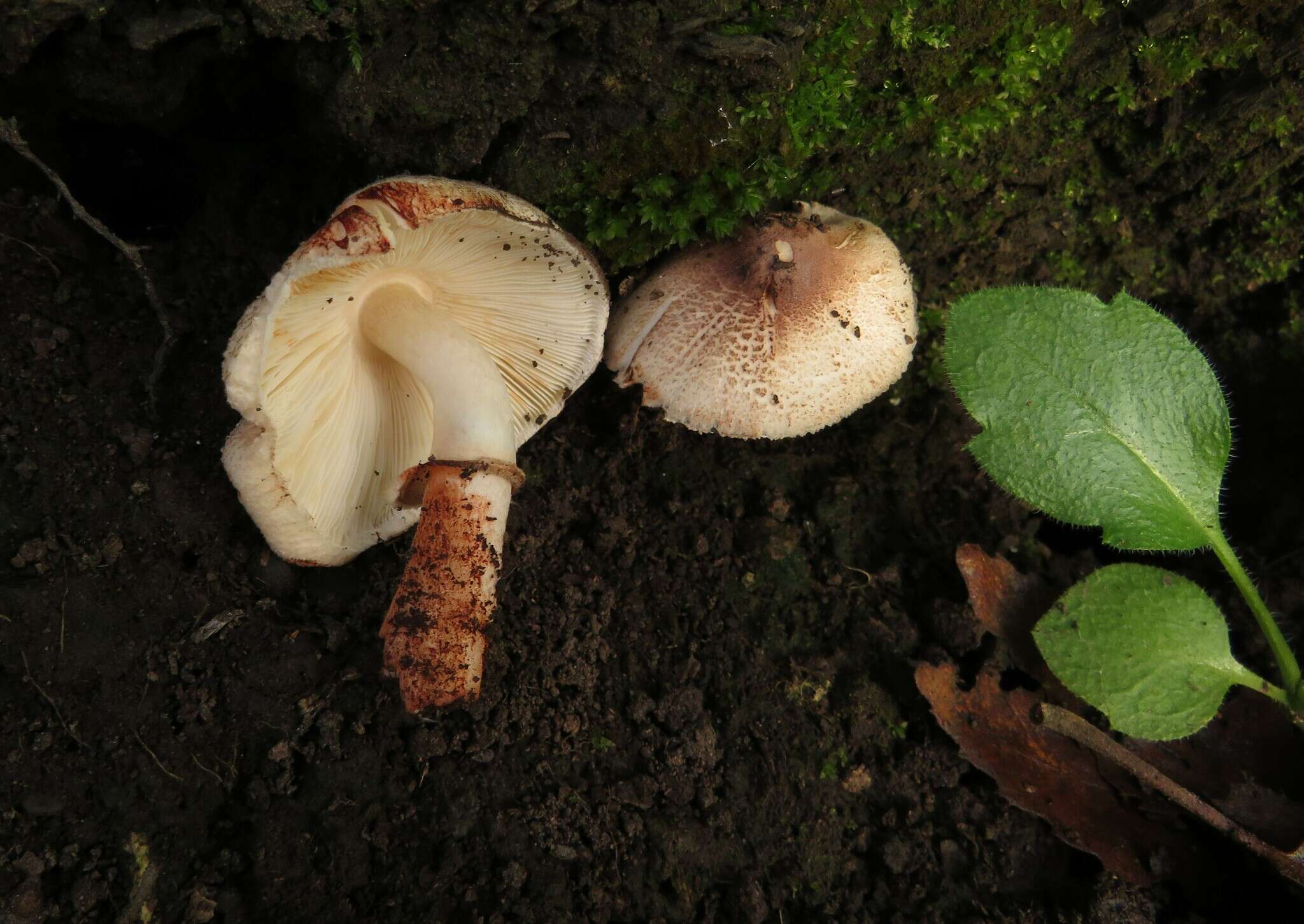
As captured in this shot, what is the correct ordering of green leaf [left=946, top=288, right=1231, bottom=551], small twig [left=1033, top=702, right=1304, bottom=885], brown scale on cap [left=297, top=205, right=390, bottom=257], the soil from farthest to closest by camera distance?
green leaf [left=946, top=288, right=1231, bottom=551]
small twig [left=1033, top=702, right=1304, bottom=885]
the soil
brown scale on cap [left=297, top=205, right=390, bottom=257]

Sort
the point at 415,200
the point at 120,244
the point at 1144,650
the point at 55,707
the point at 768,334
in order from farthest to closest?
the point at 768,334 → the point at 1144,650 → the point at 120,244 → the point at 55,707 → the point at 415,200

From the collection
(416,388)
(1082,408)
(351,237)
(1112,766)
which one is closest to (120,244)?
(416,388)

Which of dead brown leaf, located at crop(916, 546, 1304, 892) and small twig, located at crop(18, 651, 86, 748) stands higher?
dead brown leaf, located at crop(916, 546, 1304, 892)

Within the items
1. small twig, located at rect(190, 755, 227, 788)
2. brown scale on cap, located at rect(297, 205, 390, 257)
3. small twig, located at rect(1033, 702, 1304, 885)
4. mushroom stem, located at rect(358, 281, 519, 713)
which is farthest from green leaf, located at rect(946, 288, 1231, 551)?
small twig, located at rect(190, 755, 227, 788)

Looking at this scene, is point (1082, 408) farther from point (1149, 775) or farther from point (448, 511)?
point (448, 511)

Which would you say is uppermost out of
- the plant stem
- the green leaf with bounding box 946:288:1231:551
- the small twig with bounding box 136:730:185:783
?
the green leaf with bounding box 946:288:1231:551

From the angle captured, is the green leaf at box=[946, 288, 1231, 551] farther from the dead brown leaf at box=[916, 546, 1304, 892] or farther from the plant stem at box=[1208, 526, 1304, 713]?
the dead brown leaf at box=[916, 546, 1304, 892]
